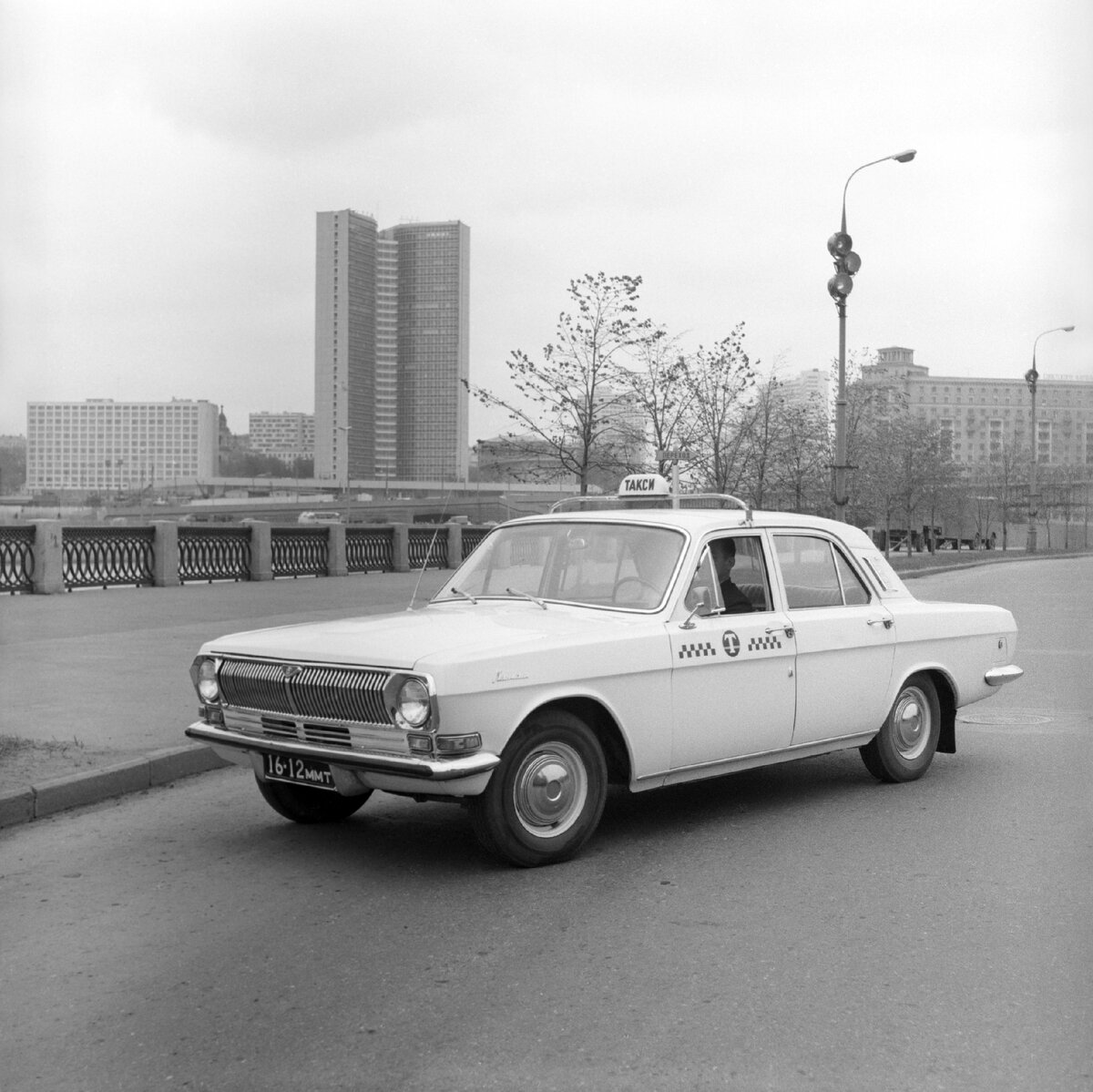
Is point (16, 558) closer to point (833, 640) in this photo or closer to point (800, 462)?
point (833, 640)

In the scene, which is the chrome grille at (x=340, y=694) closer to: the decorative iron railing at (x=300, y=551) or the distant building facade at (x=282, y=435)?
the decorative iron railing at (x=300, y=551)

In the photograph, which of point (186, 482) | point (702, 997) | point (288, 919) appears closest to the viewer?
point (702, 997)

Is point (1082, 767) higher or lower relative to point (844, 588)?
lower

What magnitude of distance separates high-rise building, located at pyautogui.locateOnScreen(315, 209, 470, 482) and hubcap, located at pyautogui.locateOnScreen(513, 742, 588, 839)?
Answer: 104 ft

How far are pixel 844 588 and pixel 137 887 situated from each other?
13.3 feet

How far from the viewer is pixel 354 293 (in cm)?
6094

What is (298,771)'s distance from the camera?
230 inches

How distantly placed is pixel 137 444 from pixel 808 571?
4171 inches

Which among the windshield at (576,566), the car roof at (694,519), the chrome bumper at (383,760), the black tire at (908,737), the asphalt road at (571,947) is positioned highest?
the car roof at (694,519)

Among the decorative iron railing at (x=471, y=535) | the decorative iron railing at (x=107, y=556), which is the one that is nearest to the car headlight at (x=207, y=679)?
the decorative iron railing at (x=107, y=556)

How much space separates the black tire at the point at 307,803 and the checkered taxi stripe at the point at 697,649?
1.79 meters

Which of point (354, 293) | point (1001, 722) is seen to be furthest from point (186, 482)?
point (1001, 722)

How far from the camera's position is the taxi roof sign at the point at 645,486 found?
7.92 m

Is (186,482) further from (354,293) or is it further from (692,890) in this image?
(692,890)
